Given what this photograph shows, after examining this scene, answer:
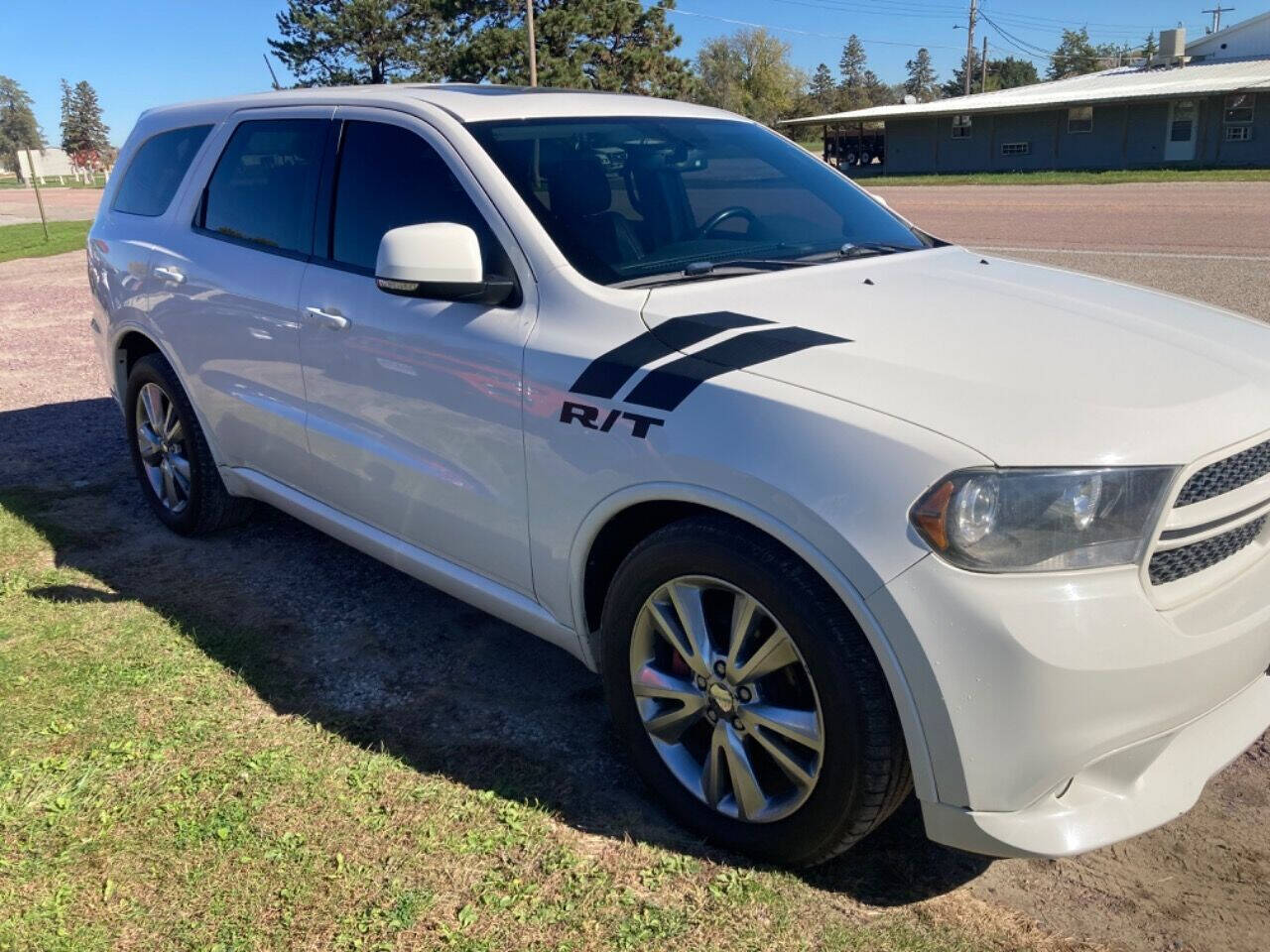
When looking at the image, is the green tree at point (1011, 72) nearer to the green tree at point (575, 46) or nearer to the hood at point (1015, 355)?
the green tree at point (575, 46)

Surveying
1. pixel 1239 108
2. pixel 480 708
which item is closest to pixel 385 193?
pixel 480 708

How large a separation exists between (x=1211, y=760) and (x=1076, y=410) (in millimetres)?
A: 856

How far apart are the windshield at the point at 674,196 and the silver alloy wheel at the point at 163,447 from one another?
2.30 meters

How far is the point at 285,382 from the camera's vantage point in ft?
12.7

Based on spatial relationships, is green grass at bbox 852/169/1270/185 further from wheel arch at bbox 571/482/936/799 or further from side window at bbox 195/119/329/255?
wheel arch at bbox 571/482/936/799

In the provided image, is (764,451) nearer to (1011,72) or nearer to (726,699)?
(726,699)

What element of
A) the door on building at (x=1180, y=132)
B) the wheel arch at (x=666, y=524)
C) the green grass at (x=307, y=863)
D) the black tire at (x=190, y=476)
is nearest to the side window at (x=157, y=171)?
the black tire at (x=190, y=476)

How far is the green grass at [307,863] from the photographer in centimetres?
250

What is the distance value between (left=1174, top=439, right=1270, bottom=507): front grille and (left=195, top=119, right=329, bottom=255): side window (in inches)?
114

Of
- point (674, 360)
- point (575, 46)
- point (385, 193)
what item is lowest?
point (674, 360)

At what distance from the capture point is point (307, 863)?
8.99 ft

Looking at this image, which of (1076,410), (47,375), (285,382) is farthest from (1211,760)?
(47,375)

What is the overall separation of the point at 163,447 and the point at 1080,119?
1625 inches

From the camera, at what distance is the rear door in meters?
3.88
